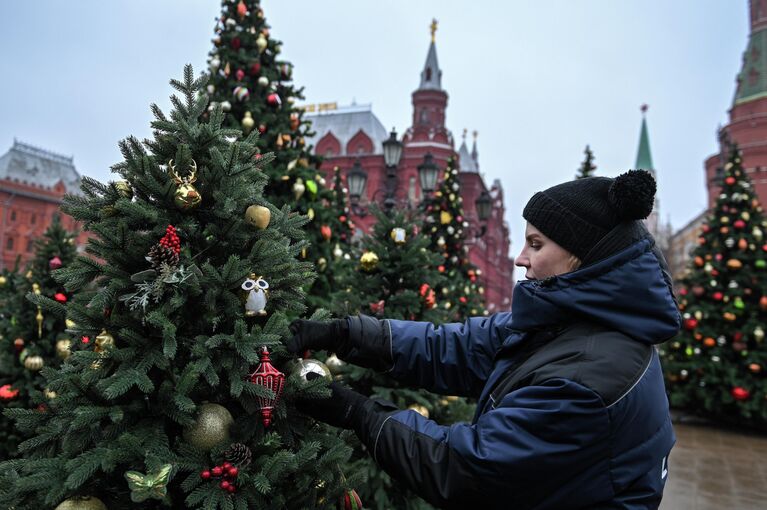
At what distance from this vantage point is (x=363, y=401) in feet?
6.39

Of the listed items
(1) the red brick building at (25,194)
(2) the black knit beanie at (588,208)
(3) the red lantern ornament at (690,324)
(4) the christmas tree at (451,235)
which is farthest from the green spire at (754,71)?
(1) the red brick building at (25,194)

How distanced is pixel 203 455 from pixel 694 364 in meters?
12.4

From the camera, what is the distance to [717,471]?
809cm

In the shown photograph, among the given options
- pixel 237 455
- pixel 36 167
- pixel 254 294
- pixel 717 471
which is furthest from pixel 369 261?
pixel 36 167

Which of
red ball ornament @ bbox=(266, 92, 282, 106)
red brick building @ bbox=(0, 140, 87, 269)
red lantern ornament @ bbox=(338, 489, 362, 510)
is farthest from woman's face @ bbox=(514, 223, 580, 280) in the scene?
red brick building @ bbox=(0, 140, 87, 269)

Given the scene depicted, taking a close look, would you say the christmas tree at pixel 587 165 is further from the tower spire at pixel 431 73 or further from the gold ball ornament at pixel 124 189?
the tower spire at pixel 431 73

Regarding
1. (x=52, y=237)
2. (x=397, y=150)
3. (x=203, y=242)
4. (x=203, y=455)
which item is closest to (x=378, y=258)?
(x=203, y=242)

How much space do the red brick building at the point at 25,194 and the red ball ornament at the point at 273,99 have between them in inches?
1741

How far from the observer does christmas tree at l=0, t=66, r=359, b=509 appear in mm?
1791

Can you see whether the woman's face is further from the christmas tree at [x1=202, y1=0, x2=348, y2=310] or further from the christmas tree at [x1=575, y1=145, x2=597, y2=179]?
the christmas tree at [x1=575, y1=145, x2=597, y2=179]

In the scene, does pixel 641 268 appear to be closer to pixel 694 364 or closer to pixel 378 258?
pixel 378 258

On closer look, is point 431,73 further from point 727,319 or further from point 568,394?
point 568,394

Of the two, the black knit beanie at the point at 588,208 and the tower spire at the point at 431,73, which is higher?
the tower spire at the point at 431,73

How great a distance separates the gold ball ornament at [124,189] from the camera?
208cm
